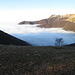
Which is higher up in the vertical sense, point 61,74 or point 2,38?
point 2,38

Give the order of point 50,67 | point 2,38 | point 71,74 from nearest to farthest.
→ point 71,74, point 50,67, point 2,38

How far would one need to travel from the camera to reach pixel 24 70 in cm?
1525

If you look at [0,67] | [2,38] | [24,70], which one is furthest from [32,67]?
[2,38]

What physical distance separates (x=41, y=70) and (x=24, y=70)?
177 cm

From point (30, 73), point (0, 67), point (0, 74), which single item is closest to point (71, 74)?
point (30, 73)

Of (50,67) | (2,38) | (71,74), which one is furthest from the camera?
(2,38)

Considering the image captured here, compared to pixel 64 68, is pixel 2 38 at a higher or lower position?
higher

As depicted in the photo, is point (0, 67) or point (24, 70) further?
A: point (0, 67)

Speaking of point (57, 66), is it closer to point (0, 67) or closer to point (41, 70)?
point (41, 70)

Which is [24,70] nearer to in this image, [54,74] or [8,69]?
[8,69]

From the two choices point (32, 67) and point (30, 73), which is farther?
point (32, 67)

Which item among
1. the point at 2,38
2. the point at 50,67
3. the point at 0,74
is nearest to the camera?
the point at 0,74

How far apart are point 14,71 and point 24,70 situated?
1.02m

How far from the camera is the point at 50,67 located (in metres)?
15.6
